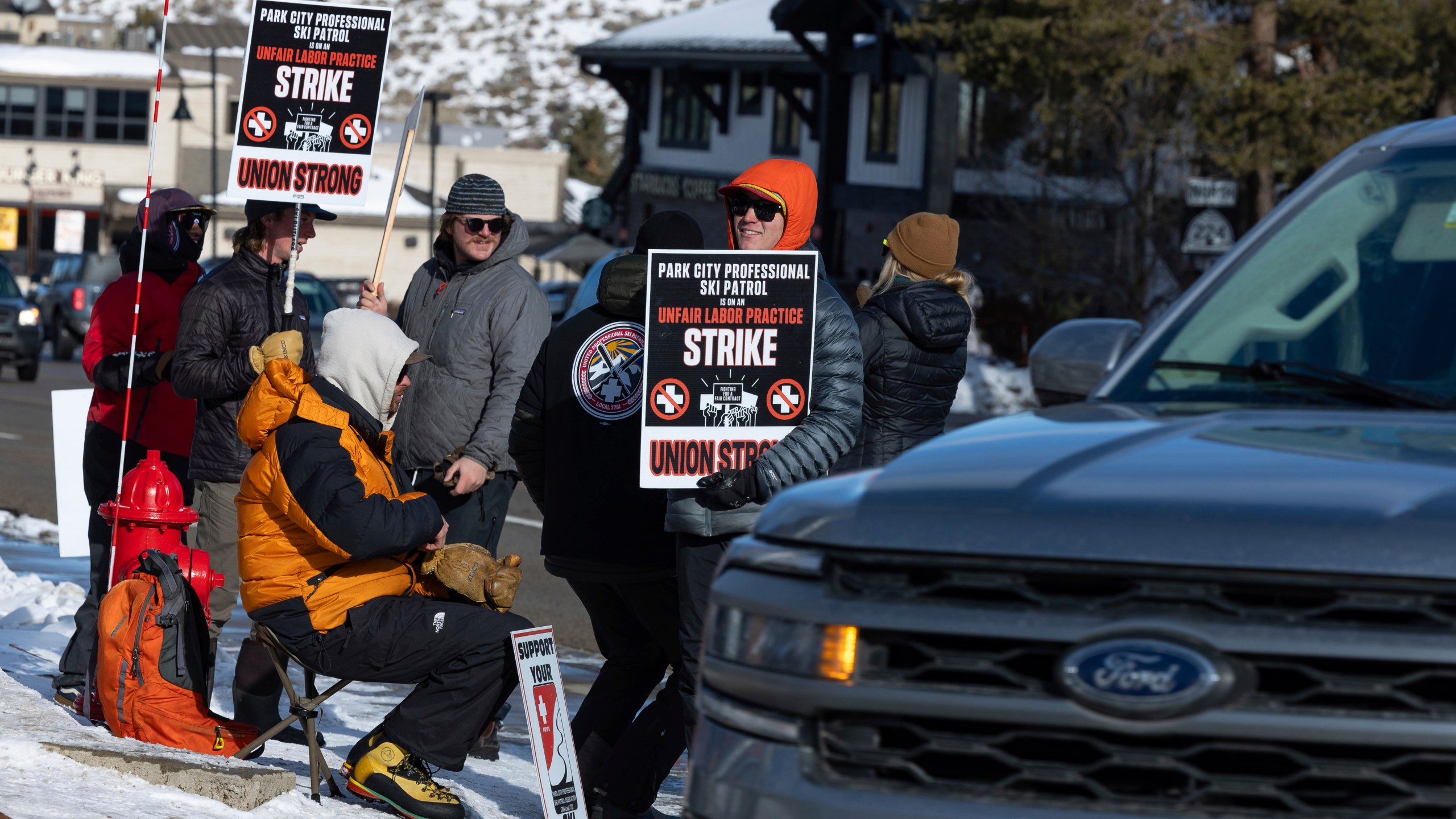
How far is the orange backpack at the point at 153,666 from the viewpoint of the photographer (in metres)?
5.70

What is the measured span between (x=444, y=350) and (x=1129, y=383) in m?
3.62

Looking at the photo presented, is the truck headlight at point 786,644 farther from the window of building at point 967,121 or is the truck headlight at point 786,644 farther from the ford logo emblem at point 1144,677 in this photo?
the window of building at point 967,121

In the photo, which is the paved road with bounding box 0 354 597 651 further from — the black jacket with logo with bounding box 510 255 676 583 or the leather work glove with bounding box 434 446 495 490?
the black jacket with logo with bounding box 510 255 676 583

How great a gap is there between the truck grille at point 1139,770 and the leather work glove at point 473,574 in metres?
3.00

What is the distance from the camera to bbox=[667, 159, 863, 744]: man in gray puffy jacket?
488 cm

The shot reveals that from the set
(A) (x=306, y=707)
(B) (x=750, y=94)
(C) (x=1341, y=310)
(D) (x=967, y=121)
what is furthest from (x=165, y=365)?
(B) (x=750, y=94)

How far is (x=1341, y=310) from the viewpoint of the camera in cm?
355

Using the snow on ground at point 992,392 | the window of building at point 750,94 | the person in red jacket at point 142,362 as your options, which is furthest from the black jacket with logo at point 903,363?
the window of building at point 750,94

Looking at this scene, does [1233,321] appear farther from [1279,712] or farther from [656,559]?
[656,559]

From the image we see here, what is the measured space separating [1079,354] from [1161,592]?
4.50ft

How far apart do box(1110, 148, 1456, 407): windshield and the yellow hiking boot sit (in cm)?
271

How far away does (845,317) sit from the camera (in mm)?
5168

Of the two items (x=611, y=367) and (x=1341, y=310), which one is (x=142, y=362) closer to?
(x=611, y=367)

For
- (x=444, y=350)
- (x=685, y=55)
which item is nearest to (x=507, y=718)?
(x=444, y=350)
